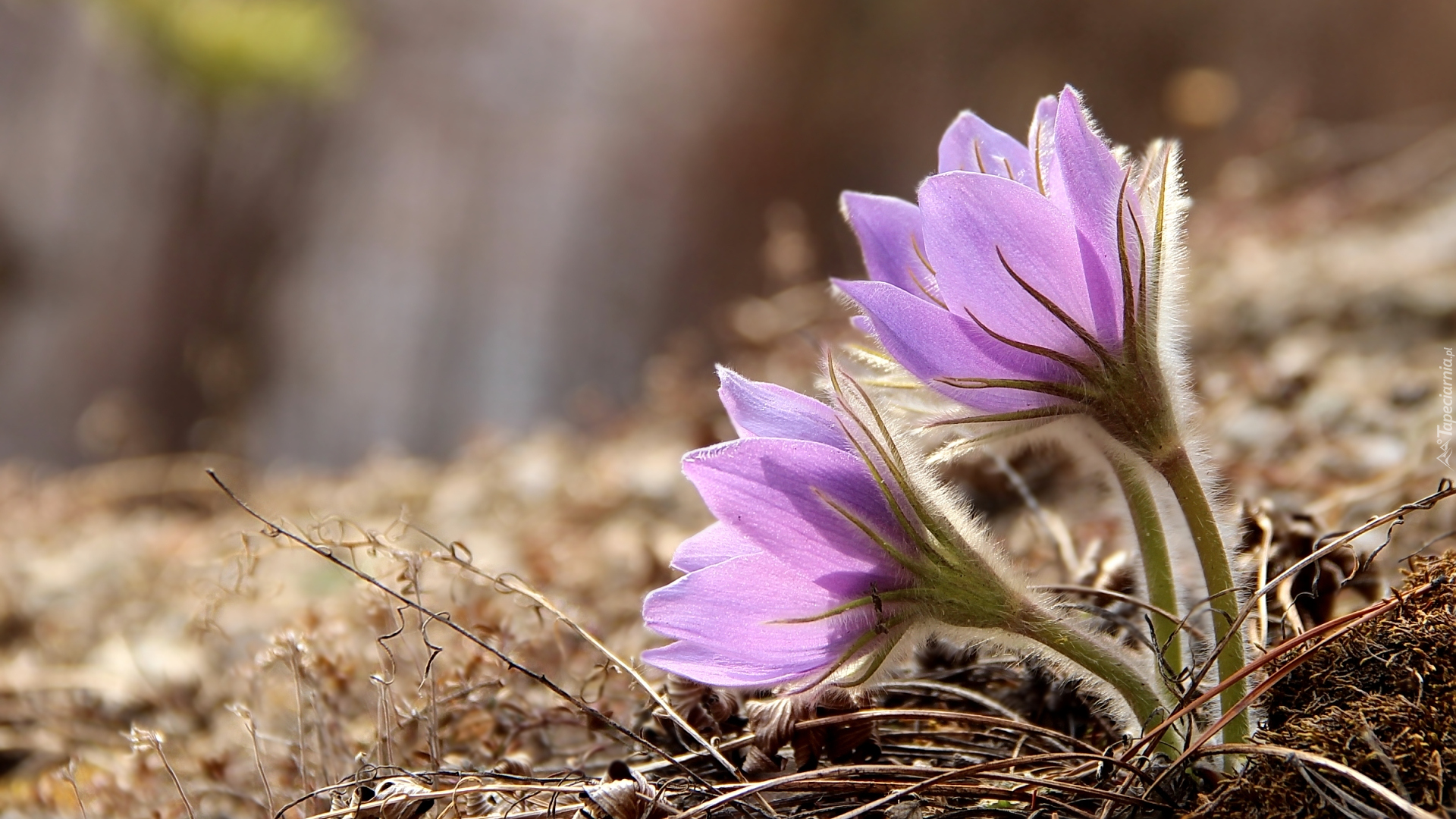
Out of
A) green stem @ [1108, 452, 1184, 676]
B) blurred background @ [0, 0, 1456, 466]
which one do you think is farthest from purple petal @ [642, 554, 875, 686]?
blurred background @ [0, 0, 1456, 466]

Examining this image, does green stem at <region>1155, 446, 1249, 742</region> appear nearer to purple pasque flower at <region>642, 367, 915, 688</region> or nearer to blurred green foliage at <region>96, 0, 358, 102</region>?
purple pasque flower at <region>642, 367, 915, 688</region>

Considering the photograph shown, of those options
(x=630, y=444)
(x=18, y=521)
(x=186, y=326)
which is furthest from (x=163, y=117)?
(x=630, y=444)

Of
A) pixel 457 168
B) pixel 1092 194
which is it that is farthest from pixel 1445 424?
pixel 457 168

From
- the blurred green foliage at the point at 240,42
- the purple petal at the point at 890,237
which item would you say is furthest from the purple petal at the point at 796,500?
the blurred green foliage at the point at 240,42

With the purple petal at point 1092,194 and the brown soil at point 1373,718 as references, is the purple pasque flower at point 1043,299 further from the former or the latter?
the brown soil at point 1373,718

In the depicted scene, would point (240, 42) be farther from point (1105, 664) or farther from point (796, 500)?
point (1105, 664)
